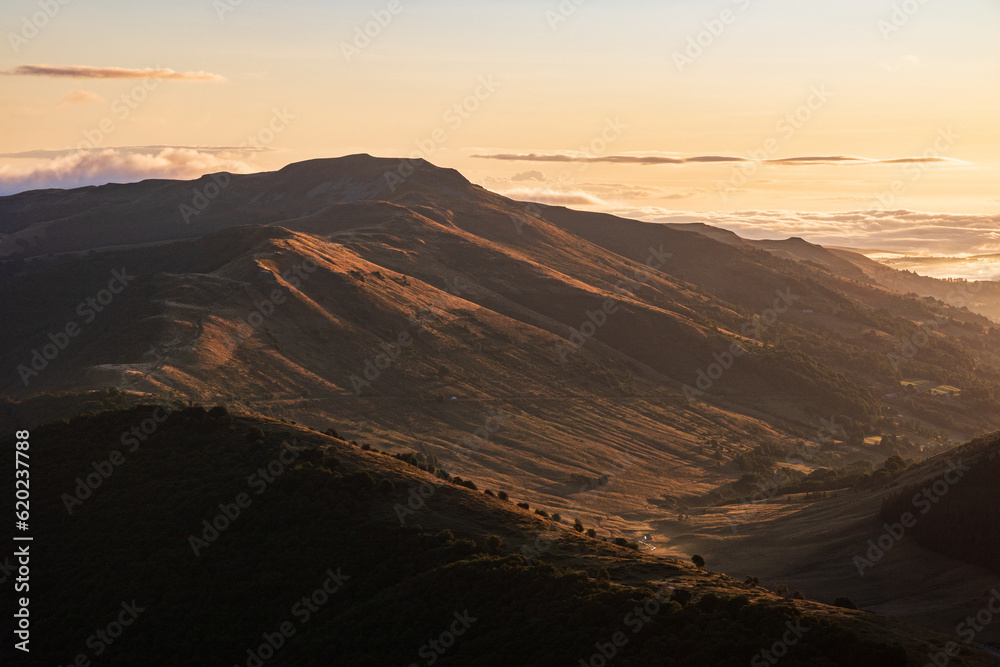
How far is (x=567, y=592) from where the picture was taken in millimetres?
44219

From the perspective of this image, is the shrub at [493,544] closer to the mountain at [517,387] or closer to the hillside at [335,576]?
the hillside at [335,576]

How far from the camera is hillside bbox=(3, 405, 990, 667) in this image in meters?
39.4

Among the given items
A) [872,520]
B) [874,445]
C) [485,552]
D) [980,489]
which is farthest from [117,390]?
[874,445]

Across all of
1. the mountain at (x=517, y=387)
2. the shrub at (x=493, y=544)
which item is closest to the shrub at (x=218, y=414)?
the mountain at (x=517, y=387)

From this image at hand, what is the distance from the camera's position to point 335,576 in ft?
164

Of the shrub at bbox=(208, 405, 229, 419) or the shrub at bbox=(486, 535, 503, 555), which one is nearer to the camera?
the shrub at bbox=(486, 535, 503, 555)

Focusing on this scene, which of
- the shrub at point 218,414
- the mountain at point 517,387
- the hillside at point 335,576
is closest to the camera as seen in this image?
the hillside at point 335,576

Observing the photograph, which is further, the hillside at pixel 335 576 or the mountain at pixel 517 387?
the mountain at pixel 517 387

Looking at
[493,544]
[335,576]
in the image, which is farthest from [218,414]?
[493,544]

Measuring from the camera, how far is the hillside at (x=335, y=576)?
3938cm

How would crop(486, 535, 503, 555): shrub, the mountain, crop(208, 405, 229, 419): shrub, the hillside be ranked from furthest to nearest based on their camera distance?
the mountain → crop(208, 405, 229, 419): shrub → crop(486, 535, 503, 555): shrub → the hillside

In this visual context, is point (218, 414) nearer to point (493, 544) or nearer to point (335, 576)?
point (335, 576)

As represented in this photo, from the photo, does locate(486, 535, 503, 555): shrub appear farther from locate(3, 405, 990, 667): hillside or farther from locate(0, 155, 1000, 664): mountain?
locate(0, 155, 1000, 664): mountain

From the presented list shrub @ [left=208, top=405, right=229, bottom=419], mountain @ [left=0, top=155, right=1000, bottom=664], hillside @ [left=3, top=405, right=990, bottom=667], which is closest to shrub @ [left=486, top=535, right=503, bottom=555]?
hillside @ [left=3, top=405, right=990, bottom=667]
